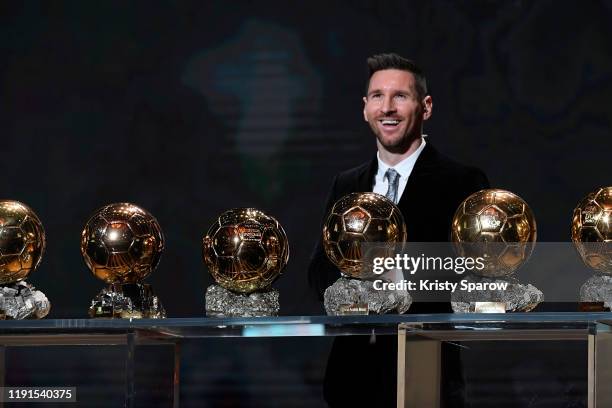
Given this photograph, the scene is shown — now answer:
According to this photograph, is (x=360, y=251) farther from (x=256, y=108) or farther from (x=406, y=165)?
(x=256, y=108)

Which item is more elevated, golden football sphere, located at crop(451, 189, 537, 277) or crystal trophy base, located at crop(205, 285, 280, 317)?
golden football sphere, located at crop(451, 189, 537, 277)

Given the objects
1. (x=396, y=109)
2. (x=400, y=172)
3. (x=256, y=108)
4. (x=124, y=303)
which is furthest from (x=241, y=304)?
(x=256, y=108)

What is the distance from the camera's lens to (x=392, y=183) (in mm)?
3410

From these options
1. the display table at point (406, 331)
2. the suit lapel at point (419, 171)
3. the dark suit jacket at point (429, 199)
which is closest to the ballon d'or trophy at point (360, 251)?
the display table at point (406, 331)

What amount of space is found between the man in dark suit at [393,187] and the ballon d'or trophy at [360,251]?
0.85ft

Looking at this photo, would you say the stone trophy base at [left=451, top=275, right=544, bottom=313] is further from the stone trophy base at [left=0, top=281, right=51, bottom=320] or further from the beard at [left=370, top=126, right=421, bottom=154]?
the beard at [left=370, top=126, right=421, bottom=154]

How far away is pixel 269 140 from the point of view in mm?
4145

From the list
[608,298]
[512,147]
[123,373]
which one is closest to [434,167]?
[512,147]

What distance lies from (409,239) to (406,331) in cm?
103

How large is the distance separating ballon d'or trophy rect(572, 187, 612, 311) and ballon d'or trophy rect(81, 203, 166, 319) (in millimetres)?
996

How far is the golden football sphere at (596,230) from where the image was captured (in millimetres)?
2498

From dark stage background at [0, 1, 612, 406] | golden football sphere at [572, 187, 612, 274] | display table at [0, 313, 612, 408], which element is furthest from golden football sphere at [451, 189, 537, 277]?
dark stage background at [0, 1, 612, 406]

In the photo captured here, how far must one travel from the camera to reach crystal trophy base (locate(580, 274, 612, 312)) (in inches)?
95.9
